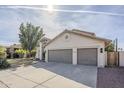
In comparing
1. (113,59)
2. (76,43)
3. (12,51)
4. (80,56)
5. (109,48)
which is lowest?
(113,59)

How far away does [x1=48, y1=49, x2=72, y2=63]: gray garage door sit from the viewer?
40.4 feet

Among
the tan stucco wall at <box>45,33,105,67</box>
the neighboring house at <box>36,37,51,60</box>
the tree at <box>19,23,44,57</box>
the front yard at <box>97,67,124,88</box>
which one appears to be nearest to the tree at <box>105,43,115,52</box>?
the tan stucco wall at <box>45,33,105,67</box>

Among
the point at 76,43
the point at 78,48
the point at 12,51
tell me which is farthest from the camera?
the point at 12,51

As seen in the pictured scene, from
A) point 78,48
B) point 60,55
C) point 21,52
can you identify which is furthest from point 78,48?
point 21,52

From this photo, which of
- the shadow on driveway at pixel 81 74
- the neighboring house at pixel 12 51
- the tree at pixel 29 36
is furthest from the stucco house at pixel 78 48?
the neighboring house at pixel 12 51

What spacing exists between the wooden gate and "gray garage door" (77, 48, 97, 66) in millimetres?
1624

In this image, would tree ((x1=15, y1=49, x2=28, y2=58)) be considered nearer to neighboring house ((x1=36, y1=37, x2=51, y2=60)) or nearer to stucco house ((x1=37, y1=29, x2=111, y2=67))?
neighboring house ((x1=36, y1=37, x2=51, y2=60))

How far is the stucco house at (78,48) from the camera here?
10398 mm

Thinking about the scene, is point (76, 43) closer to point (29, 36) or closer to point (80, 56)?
point (80, 56)

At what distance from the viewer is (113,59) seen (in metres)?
11.2

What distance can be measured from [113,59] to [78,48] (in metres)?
3.09

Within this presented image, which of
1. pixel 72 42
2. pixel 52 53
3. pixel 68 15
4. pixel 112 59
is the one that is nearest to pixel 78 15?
pixel 68 15

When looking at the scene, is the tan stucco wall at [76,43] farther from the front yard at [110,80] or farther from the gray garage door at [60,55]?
the front yard at [110,80]

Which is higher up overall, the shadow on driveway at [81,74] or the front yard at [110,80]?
the shadow on driveway at [81,74]
